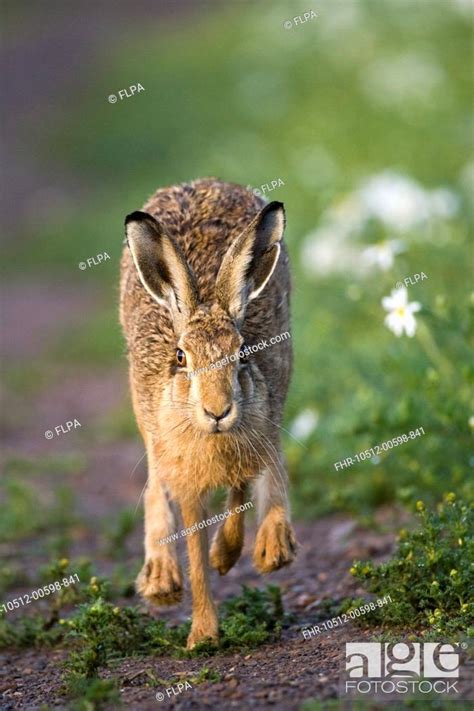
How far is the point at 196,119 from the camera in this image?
23.2 meters

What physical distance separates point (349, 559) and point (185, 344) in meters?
2.16

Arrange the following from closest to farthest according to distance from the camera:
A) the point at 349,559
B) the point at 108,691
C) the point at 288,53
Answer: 1. the point at 108,691
2. the point at 349,559
3. the point at 288,53

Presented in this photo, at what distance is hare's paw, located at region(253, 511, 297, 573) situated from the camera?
6.07 meters

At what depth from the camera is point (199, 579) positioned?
6027mm

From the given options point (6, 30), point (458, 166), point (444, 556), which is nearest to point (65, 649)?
point (444, 556)

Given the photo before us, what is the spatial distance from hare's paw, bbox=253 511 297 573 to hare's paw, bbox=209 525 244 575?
0.13 meters

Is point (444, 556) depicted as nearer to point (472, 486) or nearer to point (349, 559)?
point (472, 486)

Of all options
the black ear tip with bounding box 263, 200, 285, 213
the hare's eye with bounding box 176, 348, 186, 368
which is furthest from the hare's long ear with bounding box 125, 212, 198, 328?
the black ear tip with bounding box 263, 200, 285, 213

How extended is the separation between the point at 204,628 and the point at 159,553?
46cm

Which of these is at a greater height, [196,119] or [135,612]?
[196,119]
